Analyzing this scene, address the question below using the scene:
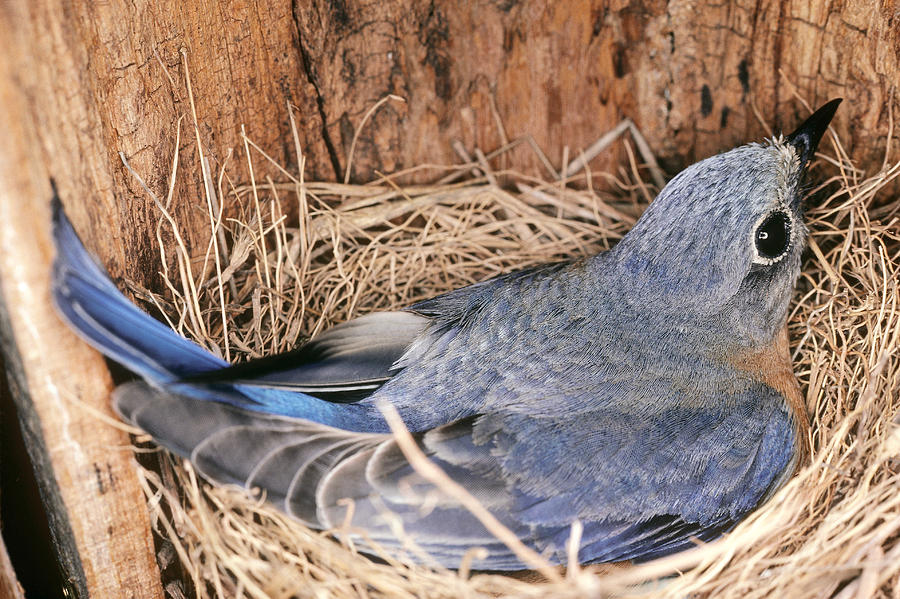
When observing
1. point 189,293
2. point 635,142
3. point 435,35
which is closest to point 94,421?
point 189,293

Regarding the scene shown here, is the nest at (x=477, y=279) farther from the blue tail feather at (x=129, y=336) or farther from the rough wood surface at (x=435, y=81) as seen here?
the blue tail feather at (x=129, y=336)

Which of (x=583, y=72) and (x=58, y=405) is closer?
(x=58, y=405)

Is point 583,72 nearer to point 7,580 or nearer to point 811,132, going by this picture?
point 811,132

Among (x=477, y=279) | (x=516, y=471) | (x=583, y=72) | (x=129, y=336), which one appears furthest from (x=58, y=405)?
(x=583, y=72)

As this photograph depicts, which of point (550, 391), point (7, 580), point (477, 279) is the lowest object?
point (7, 580)

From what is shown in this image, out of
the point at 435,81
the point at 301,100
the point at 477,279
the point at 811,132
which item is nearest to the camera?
the point at 811,132

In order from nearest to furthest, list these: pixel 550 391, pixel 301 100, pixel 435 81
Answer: pixel 550 391
pixel 301 100
pixel 435 81

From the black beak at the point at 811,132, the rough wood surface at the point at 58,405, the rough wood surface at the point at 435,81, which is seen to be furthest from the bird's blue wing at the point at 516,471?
the black beak at the point at 811,132
